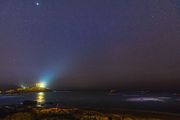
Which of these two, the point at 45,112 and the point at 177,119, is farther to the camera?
the point at 177,119

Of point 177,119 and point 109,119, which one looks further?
point 177,119

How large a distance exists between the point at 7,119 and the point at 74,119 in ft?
41.3

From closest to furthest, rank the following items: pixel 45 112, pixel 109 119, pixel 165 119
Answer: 1. pixel 109 119
2. pixel 45 112
3. pixel 165 119

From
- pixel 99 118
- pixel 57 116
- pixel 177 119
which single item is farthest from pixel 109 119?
pixel 177 119

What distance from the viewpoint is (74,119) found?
51.4m

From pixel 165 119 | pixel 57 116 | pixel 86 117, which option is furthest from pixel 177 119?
pixel 57 116

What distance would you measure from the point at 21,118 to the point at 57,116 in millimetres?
7056

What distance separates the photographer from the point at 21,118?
50719 millimetres

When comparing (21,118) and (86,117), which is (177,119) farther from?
(21,118)

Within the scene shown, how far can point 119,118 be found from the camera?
52406mm

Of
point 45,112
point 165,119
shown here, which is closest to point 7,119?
point 45,112

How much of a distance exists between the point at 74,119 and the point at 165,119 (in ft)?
83.5

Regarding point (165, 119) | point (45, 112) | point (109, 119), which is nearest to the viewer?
point (109, 119)

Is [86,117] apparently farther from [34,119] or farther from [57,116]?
[34,119]
